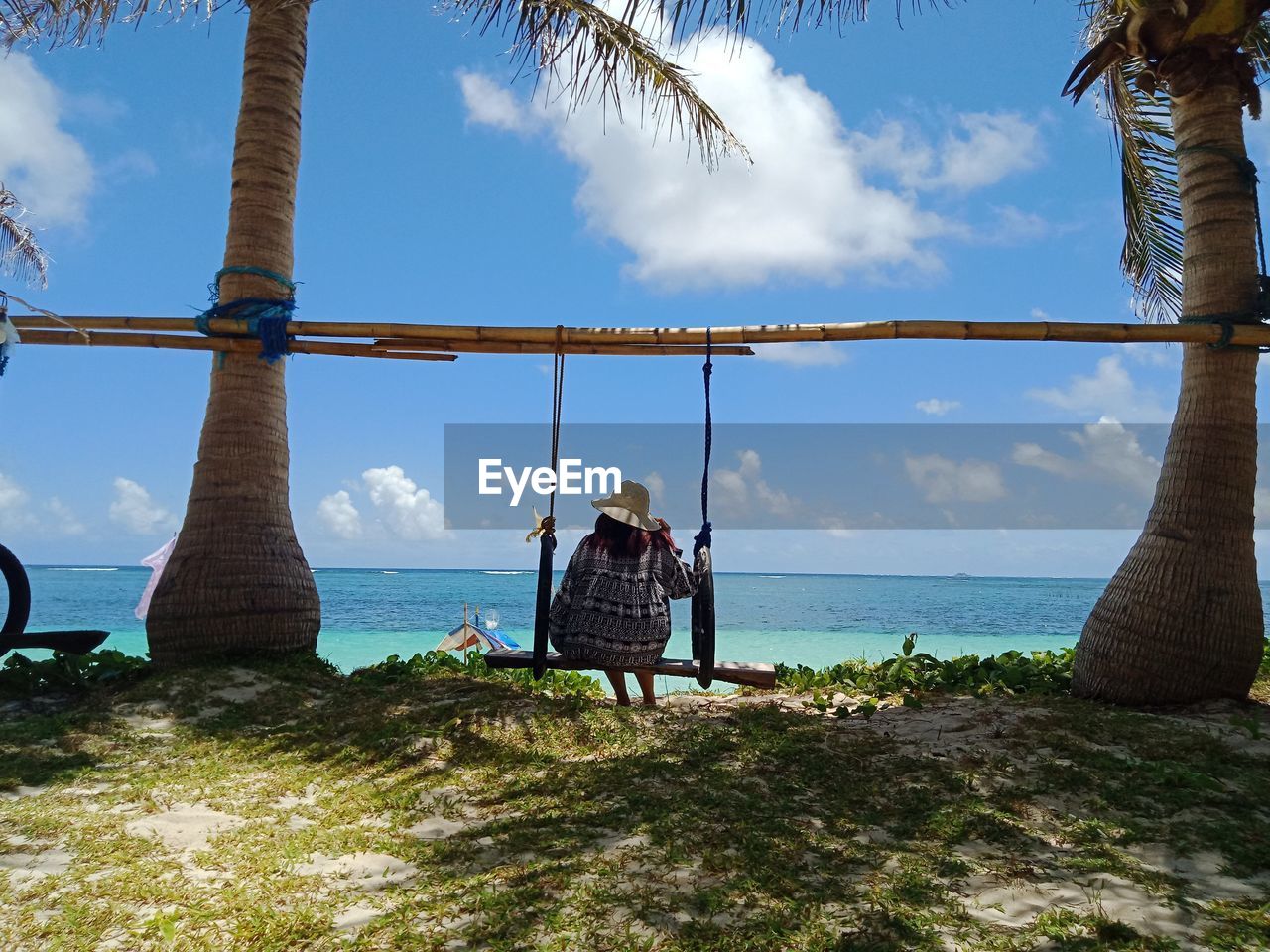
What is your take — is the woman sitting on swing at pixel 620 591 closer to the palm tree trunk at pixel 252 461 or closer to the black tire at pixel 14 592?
the palm tree trunk at pixel 252 461

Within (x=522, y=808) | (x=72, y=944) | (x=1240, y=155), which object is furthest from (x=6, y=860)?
(x=1240, y=155)

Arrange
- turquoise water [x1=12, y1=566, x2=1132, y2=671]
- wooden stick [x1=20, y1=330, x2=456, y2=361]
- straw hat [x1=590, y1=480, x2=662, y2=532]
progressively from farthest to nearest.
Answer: turquoise water [x1=12, y1=566, x2=1132, y2=671]
wooden stick [x1=20, y1=330, x2=456, y2=361]
straw hat [x1=590, y1=480, x2=662, y2=532]

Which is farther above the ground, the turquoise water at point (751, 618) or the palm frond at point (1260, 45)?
the palm frond at point (1260, 45)

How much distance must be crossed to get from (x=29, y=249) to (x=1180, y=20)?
22595 mm

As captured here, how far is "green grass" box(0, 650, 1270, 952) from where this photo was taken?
2.93 metres

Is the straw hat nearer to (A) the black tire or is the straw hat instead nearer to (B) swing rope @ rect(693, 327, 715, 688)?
(B) swing rope @ rect(693, 327, 715, 688)

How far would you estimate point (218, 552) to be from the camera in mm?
6297

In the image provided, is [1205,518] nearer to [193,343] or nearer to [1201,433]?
[1201,433]

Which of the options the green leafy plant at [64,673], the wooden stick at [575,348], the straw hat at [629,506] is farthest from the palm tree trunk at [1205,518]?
the green leafy plant at [64,673]

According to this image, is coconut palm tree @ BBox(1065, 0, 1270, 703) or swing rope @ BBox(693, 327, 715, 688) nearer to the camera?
swing rope @ BBox(693, 327, 715, 688)

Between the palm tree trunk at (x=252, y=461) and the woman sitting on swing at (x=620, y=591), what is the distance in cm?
227

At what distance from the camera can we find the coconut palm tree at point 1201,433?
18.8 feet

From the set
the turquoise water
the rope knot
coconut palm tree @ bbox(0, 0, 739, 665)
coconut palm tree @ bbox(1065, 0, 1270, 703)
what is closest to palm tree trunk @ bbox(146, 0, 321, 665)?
coconut palm tree @ bbox(0, 0, 739, 665)

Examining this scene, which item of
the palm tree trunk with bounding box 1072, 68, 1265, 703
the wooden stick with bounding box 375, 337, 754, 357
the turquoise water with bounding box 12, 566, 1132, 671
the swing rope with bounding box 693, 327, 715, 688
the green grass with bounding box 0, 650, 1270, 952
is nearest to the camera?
the green grass with bounding box 0, 650, 1270, 952
